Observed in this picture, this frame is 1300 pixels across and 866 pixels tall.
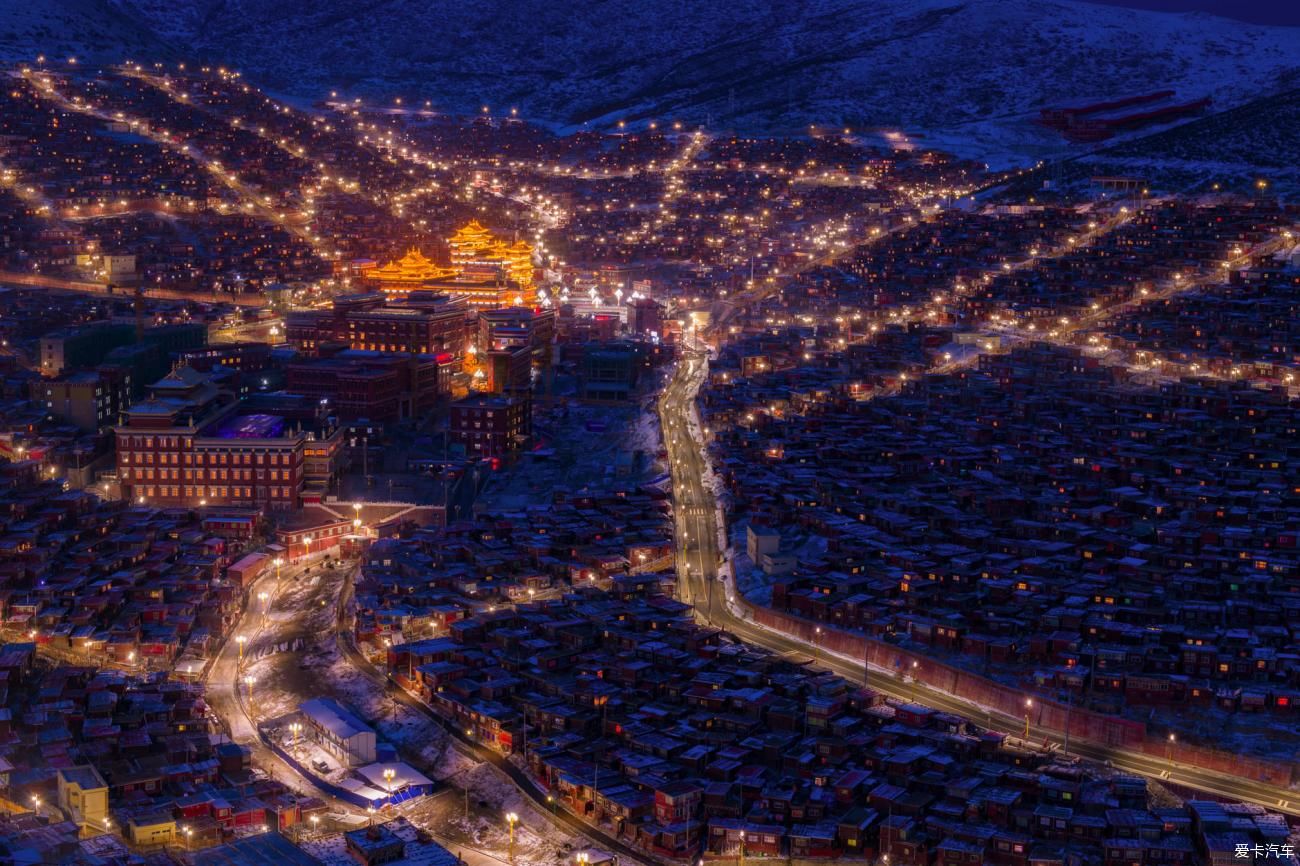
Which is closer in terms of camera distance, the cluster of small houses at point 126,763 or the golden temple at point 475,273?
the cluster of small houses at point 126,763

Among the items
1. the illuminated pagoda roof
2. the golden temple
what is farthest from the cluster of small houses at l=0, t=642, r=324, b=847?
the illuminated pagoda roof

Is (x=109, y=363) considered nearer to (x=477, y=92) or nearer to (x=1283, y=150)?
(x=1283, y=150)

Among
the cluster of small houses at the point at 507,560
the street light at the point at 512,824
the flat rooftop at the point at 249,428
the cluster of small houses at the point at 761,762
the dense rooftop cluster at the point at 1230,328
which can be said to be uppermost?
the dense rooftop cluster at the point at 1230,328

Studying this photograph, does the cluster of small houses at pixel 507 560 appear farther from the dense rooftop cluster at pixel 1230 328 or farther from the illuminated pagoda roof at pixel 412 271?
the illuminated pagoda roof at pixel 412 271

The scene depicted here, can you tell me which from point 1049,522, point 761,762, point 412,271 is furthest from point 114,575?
point 412,271

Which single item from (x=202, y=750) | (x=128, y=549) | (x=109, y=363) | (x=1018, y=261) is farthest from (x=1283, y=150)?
(x=202, y=750)

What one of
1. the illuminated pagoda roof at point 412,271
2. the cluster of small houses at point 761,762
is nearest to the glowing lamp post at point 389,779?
the cluster of small houses at point 761,762
